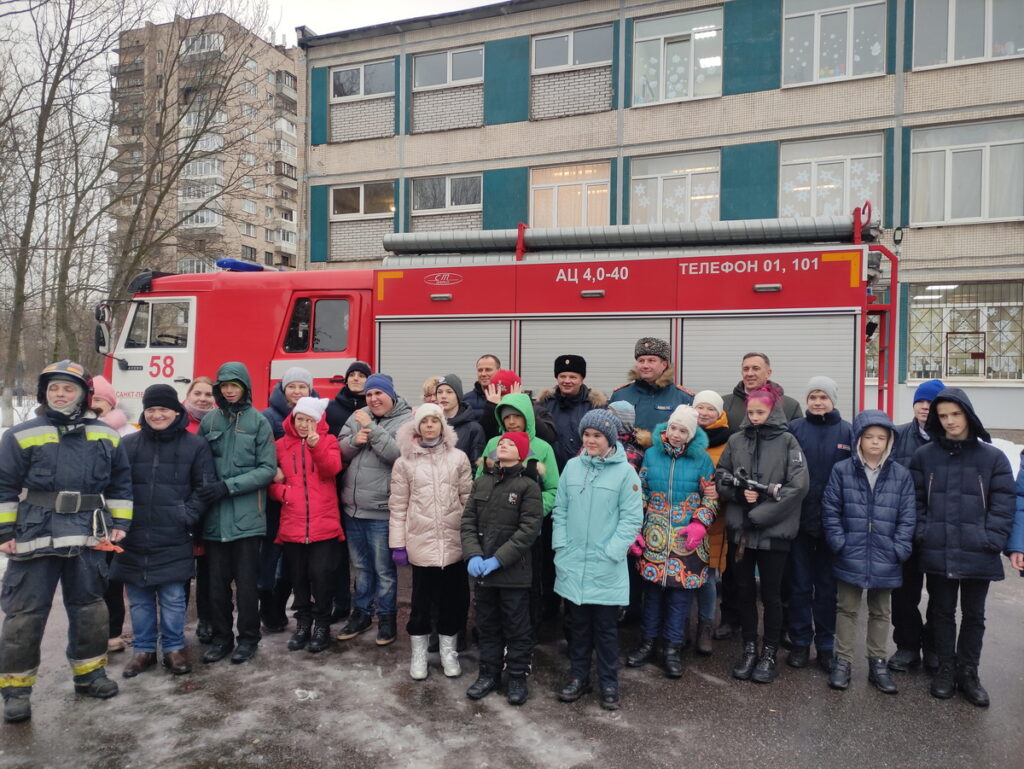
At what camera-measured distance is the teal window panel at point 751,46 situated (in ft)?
47.1

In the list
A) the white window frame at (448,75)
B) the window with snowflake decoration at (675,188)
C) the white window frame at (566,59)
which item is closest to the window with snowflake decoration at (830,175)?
the window with snowflake decoration at (675,188)

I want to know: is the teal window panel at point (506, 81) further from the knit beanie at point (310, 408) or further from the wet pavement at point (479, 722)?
the wet pavement at point (479, 722)

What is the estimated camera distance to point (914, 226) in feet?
45.4

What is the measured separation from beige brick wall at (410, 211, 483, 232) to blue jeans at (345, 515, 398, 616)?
12571 mm

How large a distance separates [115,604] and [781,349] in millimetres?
5270

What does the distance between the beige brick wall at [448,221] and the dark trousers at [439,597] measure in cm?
1313

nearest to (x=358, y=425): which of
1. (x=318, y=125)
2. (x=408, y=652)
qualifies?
(x=408, y=652)

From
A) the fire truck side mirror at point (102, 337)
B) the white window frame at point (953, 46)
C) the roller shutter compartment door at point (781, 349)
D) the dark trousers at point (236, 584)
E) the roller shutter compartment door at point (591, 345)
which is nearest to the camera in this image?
the dark trousers at point (236, 584)

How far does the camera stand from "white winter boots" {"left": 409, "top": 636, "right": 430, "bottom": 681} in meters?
3.99

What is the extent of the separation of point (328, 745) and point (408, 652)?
1124 mm

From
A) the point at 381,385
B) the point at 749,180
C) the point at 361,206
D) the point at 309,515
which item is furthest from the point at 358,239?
the point at 309,515

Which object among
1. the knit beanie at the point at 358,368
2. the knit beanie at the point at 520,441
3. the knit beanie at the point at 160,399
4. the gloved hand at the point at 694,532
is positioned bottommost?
the gloved hand at the point at 694,532

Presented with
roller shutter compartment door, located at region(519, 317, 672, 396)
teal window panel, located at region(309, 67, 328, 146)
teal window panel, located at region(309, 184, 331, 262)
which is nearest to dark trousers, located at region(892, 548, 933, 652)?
roller shutter compartment door, located at region(519, 317, 672, 396)

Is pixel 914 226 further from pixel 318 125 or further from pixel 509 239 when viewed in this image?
pixel 318 125
